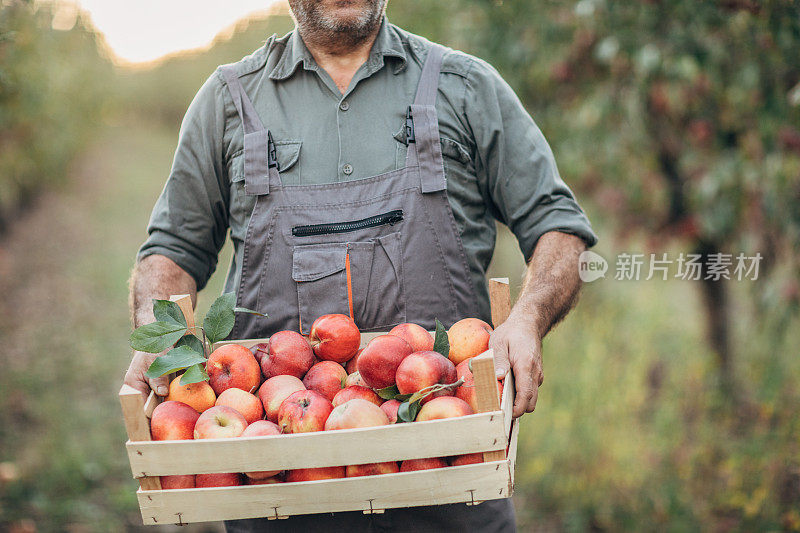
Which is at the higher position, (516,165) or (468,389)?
(516,165)

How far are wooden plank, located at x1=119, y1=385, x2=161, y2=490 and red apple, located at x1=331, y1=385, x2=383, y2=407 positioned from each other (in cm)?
39

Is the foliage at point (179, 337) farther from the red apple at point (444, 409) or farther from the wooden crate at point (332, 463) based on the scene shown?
the red apple at point (444, 409)

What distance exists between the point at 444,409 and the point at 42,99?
385 inches

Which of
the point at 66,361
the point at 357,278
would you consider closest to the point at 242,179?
the point at 357,278

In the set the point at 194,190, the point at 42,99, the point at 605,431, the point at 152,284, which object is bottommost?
the point at 605,431

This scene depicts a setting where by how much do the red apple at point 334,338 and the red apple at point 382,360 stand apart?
0.42 ft

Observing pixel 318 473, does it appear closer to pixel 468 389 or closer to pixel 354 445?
pixel 354 445

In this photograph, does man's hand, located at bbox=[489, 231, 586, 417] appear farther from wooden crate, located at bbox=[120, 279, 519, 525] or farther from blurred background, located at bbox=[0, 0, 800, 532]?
blurred background, located at bbox=[0, 0, 800, 532]

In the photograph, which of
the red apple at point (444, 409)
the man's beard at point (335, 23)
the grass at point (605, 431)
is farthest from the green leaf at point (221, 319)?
the grass at point (605, 431)

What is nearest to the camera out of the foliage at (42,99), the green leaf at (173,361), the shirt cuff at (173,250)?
the green leaf at (173,361)

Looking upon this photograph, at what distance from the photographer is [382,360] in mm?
1651

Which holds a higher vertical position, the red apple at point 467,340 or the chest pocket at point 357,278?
the chest pocket at point 357,278

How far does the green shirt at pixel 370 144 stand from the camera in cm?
208

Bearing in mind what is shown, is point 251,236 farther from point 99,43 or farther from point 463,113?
point 99,43
